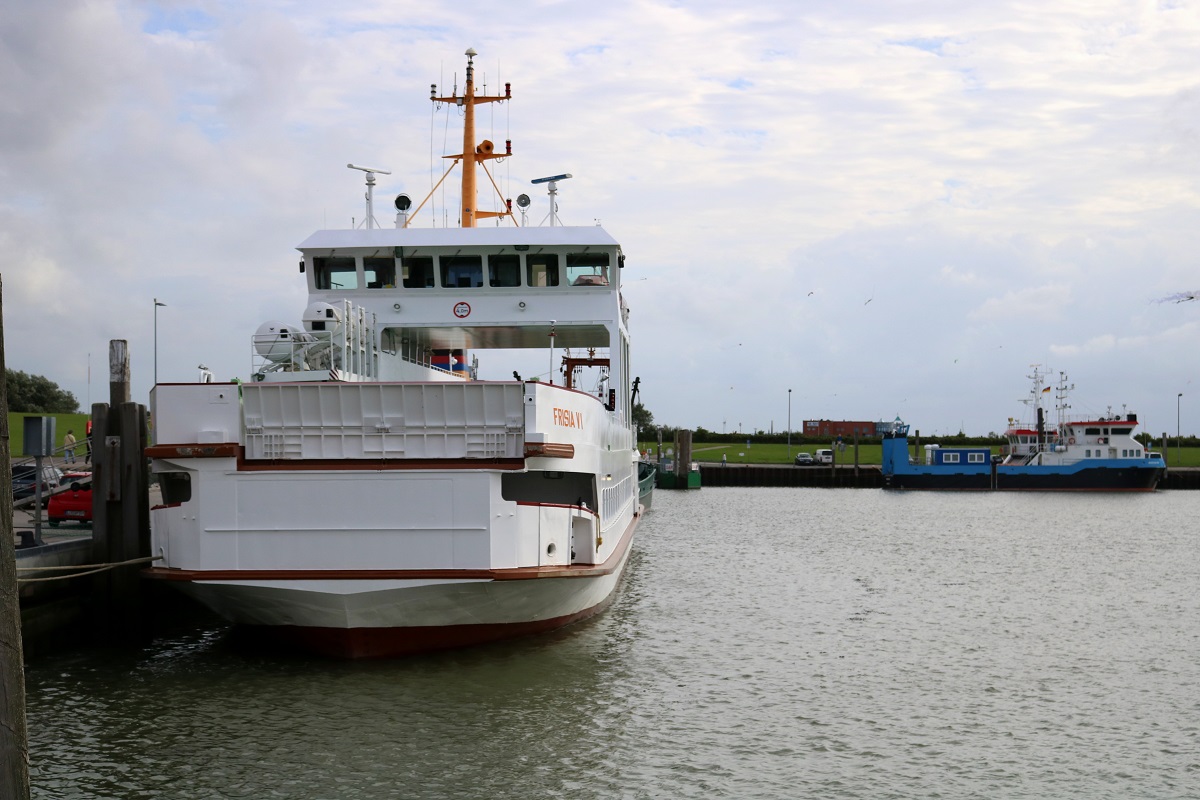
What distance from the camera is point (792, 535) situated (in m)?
33.7

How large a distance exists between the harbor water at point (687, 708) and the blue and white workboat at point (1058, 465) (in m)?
43.9

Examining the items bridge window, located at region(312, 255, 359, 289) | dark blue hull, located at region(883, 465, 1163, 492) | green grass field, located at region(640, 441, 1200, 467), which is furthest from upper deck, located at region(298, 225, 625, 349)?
green grass field, located at region(640, 441, 1200, 467)

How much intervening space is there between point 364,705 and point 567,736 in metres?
2.23

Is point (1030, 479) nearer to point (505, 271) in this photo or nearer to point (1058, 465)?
point (1058, 465)

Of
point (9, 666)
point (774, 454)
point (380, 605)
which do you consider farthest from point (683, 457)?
point (9, 666)

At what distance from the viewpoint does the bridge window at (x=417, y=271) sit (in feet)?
61.3

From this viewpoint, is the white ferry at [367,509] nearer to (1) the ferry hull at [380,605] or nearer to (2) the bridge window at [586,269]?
(1) the ferry hull at [380,605]

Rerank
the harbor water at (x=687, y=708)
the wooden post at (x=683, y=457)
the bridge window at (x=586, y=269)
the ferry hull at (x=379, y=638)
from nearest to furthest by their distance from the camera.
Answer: the harbor water at (x=687, y=708), the ferry hull at (x=379, y=638), the bridge window at (x=586, y=269), the wooden post at (x=683, y=457)

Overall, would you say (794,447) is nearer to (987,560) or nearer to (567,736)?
(987,560)

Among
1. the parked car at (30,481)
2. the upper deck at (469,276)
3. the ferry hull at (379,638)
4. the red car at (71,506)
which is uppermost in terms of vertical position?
the upper deck at (469,276)

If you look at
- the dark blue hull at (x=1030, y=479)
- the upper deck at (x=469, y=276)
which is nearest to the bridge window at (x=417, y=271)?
the upper deck at (x=469, y=276)

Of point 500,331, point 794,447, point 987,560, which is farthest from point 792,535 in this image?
point 794,447

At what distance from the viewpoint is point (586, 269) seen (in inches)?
753

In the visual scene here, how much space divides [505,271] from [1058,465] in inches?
2059
